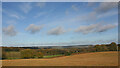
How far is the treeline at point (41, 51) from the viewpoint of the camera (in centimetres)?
748

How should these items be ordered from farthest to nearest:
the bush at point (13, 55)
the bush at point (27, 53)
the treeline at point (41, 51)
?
1. the bush at point (27, 53)
2. the bush at point (13, 55)
3. the treeline at point (41, 51)

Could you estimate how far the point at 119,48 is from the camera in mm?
7039

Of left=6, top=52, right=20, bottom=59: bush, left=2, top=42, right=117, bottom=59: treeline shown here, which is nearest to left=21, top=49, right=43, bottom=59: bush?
left=2, top=42, right=117, bottom=59: treeline

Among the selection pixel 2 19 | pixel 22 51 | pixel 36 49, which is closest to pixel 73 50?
pixel 36 49

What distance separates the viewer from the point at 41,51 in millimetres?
7996

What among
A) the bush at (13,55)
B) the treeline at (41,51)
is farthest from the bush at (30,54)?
the bush at (13,55)

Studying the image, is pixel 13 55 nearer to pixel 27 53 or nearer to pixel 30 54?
pixel 27 53

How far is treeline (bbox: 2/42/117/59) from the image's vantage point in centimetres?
748

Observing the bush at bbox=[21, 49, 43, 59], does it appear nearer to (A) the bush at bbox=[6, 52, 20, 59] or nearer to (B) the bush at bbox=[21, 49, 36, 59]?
(B) the bush at bbox=[21, 49, 36, 59]

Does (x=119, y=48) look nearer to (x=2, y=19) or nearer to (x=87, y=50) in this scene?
(x=87, y=50)

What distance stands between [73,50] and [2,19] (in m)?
5.55

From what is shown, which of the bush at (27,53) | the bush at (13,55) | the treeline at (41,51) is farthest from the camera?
the bush at (27,53)

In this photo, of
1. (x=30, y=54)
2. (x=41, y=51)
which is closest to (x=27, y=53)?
(x=30, y=54)

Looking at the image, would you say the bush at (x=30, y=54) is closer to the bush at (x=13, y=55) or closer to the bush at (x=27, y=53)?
the bush at (x=27, y=53)
